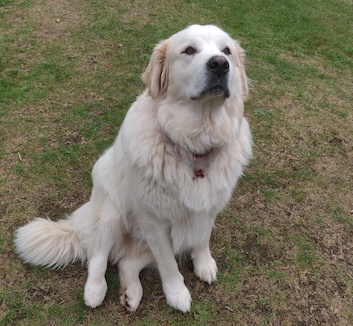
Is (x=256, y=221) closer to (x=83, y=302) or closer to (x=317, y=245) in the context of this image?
(x=317, y=245)

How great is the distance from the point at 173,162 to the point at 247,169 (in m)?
1.62

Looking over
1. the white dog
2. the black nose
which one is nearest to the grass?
the white dog

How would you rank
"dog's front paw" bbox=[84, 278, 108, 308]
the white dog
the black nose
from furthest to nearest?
"dog's front paw" bbox=[84, 278, 108, 308]
the white dog
the black nose

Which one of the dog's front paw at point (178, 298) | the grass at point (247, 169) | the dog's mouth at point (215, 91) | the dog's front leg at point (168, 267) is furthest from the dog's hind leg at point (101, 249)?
the dog's mouth at point (215, 91)

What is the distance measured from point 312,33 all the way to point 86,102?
4.03 metres

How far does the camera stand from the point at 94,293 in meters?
2.42

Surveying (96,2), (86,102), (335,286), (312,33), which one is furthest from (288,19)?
(335,286)

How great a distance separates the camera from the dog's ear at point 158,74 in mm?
2162

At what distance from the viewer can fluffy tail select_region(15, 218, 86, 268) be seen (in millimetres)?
2539

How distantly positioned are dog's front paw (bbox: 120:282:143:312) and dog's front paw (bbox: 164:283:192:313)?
0.19 metres

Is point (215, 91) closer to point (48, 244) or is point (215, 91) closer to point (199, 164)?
point (199, 164)

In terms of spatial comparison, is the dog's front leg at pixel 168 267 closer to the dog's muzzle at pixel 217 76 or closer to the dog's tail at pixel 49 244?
the dog's tail at pixel 49 244

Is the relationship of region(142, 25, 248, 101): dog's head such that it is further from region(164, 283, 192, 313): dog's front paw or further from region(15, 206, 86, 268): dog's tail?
region(164, 283, 192, 313): dog's front paw

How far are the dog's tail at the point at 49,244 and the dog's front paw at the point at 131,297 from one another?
418 mm
